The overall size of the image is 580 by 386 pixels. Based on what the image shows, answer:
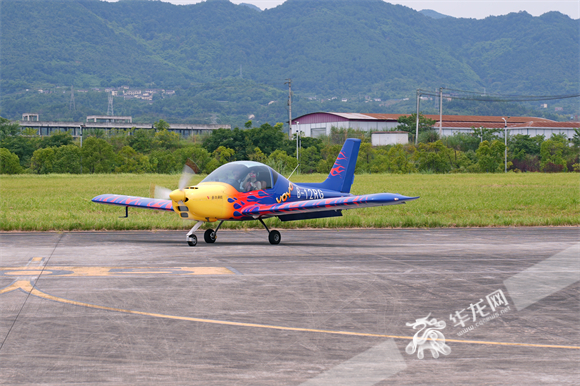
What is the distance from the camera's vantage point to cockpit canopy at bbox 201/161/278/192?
17.8m

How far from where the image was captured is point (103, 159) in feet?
281

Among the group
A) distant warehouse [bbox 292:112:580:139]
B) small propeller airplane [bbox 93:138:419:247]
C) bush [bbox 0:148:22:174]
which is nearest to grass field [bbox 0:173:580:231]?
small propeller airplane [bbox 93:138:419:247]

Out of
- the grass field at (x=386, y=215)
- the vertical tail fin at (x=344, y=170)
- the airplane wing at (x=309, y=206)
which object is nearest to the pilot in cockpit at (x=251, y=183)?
the airplane wing at (x=309, y=206)

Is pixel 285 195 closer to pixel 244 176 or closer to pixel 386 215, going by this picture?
pixel 244 176

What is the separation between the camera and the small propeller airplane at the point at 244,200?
16.7 metres

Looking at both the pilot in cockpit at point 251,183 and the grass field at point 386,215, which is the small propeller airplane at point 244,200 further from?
the grass field at point 386,215

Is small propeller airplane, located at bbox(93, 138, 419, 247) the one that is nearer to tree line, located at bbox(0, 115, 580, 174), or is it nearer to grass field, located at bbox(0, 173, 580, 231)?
grass field, located at bbox(0, 173, 580, 231)

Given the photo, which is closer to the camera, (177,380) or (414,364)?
(177,380)

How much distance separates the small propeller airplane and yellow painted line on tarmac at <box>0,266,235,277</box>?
319cm

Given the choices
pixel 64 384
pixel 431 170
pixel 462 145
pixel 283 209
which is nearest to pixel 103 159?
pixel 431 170

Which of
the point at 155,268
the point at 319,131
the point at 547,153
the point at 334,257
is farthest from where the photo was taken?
the point at 319,131

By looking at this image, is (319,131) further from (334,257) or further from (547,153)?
(334,257)

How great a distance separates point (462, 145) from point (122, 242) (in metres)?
95.6

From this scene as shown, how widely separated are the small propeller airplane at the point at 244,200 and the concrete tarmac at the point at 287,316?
1.15 metres
